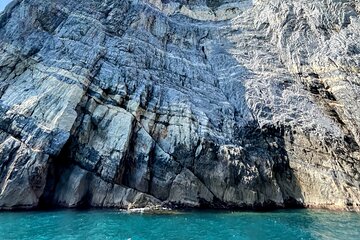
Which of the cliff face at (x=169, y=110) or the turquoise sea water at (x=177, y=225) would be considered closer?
the turquoise sea water at (x=177, y=225)

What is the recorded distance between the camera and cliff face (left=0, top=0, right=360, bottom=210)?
83.8 ft

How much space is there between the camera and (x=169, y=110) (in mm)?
30781

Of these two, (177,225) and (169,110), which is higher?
(169,110)

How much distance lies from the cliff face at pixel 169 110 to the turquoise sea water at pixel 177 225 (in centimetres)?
288

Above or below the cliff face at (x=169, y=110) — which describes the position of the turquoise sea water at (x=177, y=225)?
below

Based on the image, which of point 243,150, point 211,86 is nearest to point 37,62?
point 211,86

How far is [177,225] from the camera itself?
19688 millimetres

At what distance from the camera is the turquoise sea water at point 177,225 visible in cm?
1711

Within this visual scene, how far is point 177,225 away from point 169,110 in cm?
1312

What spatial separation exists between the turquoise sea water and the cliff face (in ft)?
9.44

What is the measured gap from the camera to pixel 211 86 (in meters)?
36.0

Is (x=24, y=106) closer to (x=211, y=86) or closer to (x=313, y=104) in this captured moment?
(x=211, y=86)

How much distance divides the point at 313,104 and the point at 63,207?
2411 centimetres

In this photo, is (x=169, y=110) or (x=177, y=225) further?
(x=169, y=110)
